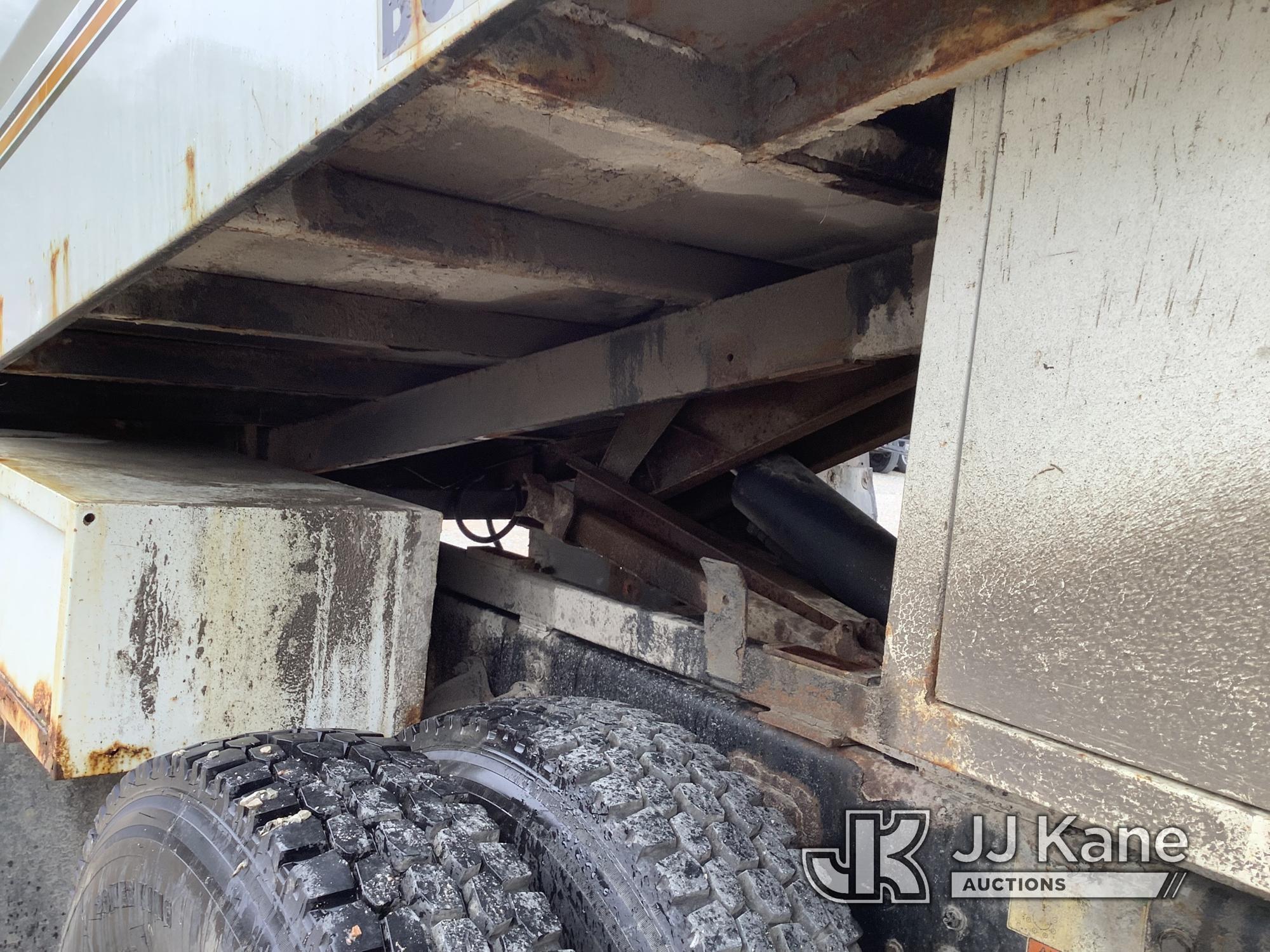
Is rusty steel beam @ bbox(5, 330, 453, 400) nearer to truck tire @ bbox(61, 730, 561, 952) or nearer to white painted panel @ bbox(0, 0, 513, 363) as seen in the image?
white painted panel @ bbox(0, 0, 513, 363)

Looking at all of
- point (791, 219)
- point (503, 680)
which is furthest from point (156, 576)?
point (791, 219)

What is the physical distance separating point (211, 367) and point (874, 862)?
2221mm

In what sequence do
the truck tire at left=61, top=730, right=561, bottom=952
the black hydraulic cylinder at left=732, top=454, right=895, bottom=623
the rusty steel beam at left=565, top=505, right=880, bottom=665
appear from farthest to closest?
the black hydraulic cylinder at left=732, top=454, right=895, bottom=623
the rusty steel beam at left=565, top=505, right=880, bottom=665
the truck tire at left=61, top=730, right=561, bottom=952

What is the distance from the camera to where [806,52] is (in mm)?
1107

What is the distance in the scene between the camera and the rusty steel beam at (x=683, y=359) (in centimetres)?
160

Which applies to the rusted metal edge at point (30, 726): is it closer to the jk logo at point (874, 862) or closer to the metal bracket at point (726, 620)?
the metal bracket at point (726, 620)

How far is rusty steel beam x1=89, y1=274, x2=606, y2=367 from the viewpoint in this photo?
200 cm

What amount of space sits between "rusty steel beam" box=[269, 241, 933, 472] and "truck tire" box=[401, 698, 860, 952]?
28.2 inches

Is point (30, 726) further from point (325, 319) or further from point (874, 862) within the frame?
point (874, 862)

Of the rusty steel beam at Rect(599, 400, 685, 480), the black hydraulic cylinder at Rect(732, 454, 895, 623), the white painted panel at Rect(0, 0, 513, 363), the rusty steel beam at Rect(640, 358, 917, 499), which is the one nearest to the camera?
the white painted panel at Rect(0, 0, 513, 363)

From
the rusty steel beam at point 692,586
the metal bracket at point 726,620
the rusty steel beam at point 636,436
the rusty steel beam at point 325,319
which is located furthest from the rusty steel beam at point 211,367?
the metal bracket at point 726,620

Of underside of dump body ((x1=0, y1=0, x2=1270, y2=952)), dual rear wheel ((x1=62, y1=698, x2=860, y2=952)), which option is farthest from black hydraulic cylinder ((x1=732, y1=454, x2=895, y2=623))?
dual rear wheel ((x1=62, y1=698, x2=860, y2=952))

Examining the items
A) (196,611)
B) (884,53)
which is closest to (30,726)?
(196,611)

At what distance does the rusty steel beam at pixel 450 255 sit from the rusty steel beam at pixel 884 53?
608mm
